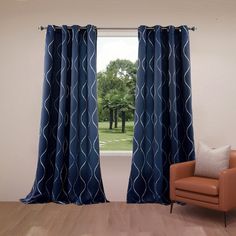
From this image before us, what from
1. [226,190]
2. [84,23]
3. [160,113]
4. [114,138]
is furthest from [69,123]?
[226,190]

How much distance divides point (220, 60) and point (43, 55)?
2.43m

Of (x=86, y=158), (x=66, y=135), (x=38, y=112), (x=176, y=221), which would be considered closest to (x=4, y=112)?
(x=38, y=112)

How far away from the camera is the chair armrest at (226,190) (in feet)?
11.1

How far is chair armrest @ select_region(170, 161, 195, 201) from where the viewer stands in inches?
151

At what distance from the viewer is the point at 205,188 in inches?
138

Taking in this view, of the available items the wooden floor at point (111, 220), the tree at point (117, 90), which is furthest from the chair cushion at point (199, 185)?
the tree at point (117, 90)

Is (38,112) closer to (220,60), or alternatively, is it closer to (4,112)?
(4,112)

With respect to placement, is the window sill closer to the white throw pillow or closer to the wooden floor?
the wooden floor

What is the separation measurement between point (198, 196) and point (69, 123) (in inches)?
73.9

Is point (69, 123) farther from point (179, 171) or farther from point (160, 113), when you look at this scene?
point (179, 171)

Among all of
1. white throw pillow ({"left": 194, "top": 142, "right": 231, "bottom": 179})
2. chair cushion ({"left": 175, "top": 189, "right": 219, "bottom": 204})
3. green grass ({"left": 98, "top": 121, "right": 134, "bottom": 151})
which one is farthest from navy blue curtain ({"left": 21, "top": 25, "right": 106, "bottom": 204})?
white throw pillow ({"left": 194, "top": 142, "right": 231, "bottom": 179})

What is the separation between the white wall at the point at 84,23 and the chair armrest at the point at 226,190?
108 cm

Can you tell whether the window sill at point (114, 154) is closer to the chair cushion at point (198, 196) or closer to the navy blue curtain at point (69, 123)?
the navy blue curtain at point (69, 123)

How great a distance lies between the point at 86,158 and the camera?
4324mm
